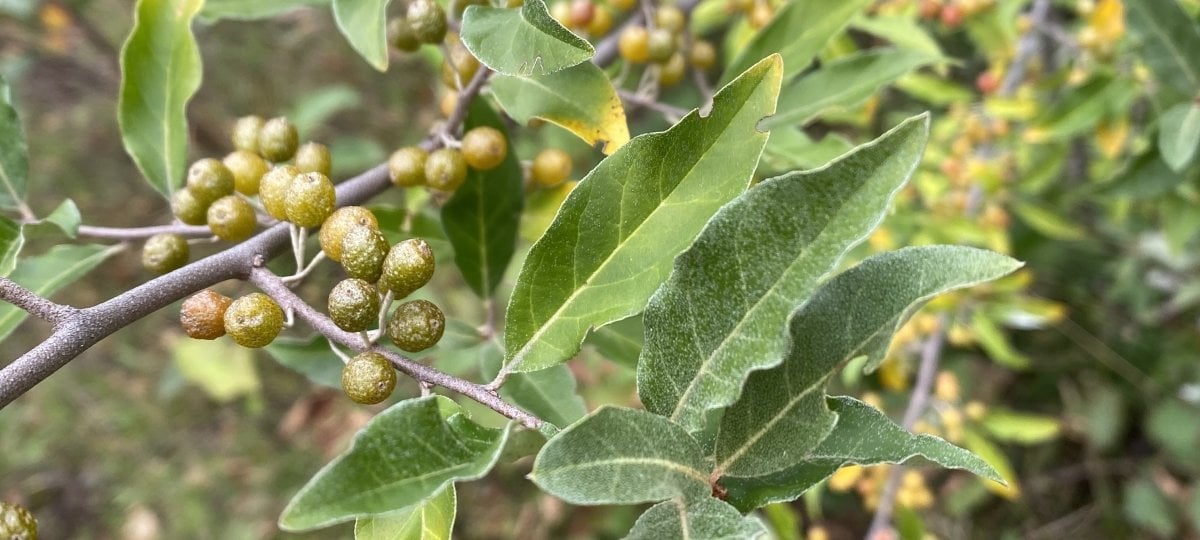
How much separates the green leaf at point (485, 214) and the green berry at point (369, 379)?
0.46 m

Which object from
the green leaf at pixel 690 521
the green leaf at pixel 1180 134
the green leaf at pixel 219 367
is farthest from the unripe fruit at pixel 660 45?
the green leaf at pixel 219 367

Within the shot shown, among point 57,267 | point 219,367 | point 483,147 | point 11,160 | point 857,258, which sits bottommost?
point 219,367

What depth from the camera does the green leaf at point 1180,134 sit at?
1.50 metres

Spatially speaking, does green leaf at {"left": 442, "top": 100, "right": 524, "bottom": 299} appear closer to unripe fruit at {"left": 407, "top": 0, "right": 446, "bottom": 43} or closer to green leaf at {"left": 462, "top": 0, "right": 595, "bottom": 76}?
unripe fruit at {"left": 407, "top": 0, "right": 446, "bottom": 43}

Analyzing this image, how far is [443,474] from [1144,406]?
3.73 m

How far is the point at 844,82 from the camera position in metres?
1.35

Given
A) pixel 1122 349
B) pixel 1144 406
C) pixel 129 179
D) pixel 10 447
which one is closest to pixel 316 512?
pixel 1122 349

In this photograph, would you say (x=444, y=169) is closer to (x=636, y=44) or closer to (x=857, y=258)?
(x=636, y=44)

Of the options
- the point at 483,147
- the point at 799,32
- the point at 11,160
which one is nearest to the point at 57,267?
the point at 11,160

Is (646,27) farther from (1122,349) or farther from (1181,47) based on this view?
(1122,349)

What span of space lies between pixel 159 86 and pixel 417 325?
742 mm

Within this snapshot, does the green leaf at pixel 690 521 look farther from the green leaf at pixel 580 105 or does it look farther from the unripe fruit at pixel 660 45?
the unripe fruit at pixel 660 45

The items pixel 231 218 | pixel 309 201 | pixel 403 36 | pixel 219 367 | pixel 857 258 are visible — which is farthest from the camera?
pixel 219 367

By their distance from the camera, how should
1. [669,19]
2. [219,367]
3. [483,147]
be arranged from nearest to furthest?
[483,147], [669,19], [219,367]
